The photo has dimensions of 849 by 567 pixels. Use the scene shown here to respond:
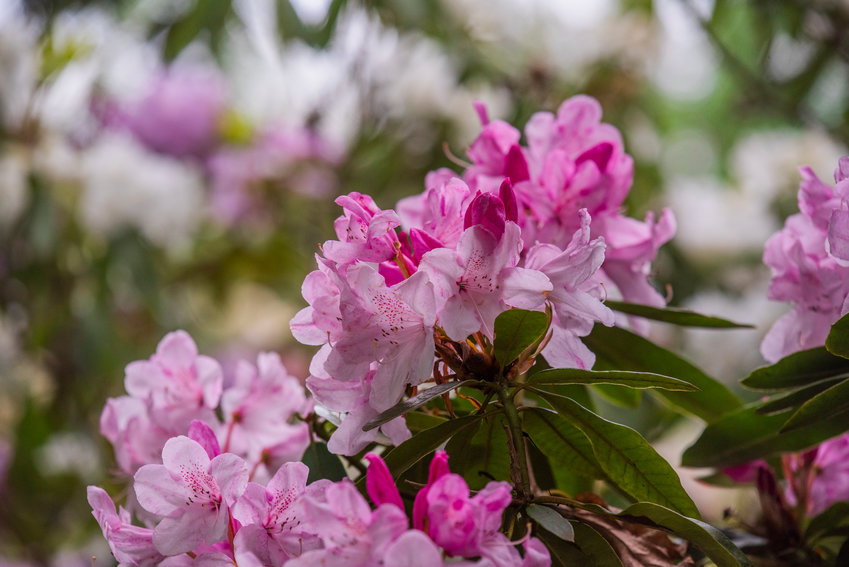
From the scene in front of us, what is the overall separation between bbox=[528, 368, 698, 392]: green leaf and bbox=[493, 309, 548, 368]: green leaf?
24 mm

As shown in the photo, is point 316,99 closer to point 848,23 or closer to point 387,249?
point 848,23

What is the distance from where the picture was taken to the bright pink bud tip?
328 millimetres

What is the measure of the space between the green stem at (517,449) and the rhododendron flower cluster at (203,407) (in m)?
0.15

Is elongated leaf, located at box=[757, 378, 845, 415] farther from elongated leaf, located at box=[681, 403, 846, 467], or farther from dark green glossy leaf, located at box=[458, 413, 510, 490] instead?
dark green glossy leaf, located at box=[458, 413, 510, 490]

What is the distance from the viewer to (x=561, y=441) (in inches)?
16.8

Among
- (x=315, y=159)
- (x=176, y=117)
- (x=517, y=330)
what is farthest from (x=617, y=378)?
(x=176, y=117)

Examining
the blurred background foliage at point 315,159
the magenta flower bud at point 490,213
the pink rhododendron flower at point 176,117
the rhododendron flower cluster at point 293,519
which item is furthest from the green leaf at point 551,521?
the pink rhododendron flower at point 176,117

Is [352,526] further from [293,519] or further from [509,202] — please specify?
[509,202]

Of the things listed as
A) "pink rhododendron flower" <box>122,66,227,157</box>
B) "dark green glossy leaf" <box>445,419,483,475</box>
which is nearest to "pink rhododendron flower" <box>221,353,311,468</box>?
"dark green glossy leaf" <box>445,419,483,475</box>

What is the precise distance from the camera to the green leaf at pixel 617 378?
1.19ft

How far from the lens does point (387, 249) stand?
0.38 metres

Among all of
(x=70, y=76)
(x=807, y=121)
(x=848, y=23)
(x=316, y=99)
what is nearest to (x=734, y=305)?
(x=807, y=121)

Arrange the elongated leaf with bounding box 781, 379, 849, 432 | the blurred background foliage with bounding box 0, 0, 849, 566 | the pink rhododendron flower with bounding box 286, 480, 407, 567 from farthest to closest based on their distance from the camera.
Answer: the blurred background foliage with bounding box 0, 0, 849, 566 → the elongated leaf with bounding box 781, 379, 849, 432 → the pink rhododendron flower with bounding box 286, 480, 407, 567

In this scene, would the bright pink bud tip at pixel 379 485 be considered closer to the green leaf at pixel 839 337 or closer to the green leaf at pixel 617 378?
the green leaf at pixel 617 378
